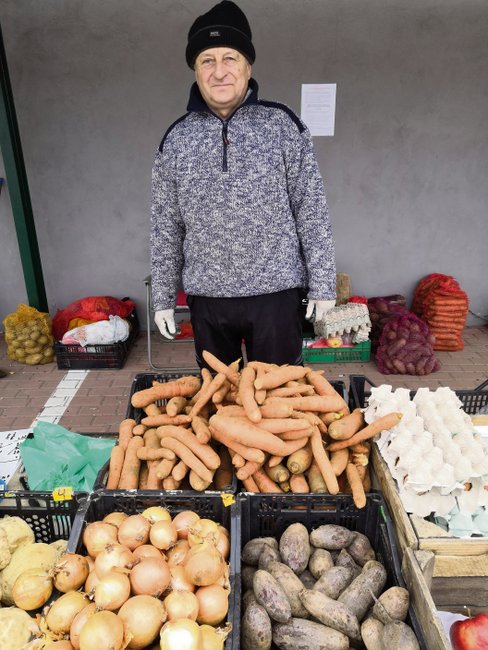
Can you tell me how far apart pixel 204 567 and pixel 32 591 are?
1.71 ft

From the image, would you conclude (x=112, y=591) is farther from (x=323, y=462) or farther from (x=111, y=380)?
(x=111, y=380)

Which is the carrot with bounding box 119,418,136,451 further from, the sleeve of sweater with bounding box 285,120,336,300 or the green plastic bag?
the sleeve of sweater with bounding box 285,120,336,300

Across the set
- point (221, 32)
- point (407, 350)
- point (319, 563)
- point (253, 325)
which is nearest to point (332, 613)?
point (319, 563)

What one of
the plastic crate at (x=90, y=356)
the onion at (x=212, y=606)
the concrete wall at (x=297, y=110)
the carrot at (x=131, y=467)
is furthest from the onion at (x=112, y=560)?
the concrete wall at (x=297, y=110)

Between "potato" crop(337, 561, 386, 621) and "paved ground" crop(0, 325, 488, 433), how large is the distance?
105 inches

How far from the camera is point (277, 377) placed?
6.73 feet

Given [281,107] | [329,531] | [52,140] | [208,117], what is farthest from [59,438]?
[52,140]

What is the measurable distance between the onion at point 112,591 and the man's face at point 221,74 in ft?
6.41

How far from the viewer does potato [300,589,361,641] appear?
1482mm

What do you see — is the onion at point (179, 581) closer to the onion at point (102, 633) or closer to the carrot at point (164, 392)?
the onion at point (102, 633)

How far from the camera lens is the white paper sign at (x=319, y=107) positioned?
198 inches

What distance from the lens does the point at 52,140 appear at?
5.18 m

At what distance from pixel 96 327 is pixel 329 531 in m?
3.65

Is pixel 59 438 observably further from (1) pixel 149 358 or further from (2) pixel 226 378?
(1) pixel 149 358
